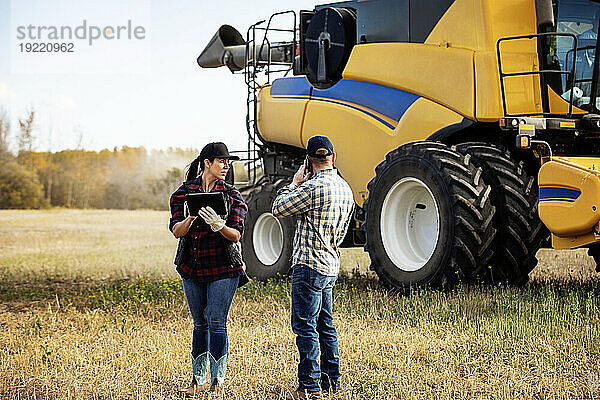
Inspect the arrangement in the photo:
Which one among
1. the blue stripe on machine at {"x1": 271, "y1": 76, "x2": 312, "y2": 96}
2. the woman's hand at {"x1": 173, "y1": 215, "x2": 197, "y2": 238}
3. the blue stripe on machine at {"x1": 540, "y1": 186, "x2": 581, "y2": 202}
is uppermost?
the blue stripe on machine at {"x1": 271, "y1": 76, "x2": 312, "y2": 96}

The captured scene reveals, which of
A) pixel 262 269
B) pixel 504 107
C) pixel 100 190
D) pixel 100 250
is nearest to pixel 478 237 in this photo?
pixel 504 107

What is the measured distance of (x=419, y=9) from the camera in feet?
30.3

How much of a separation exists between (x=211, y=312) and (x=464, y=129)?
4416mm

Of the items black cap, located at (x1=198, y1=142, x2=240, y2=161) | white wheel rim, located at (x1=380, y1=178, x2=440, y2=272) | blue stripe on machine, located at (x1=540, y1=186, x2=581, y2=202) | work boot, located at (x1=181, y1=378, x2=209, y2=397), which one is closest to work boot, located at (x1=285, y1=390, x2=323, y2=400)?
work boot, located at (x1=181, y1=378, x2=209, y2=397)

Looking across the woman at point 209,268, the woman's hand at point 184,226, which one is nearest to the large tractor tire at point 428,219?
the woman at point 209,268

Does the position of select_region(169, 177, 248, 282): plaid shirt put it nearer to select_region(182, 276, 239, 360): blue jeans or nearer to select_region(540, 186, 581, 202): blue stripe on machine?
select_region(182, 276, 239, 360): blue jeans

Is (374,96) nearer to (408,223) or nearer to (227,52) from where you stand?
(408,223)

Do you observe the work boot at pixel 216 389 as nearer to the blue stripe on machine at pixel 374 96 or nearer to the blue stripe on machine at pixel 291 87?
the blue stripe on machine at pixel 374 96

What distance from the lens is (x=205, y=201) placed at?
17.7 feet

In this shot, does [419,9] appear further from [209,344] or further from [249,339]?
[209,344]

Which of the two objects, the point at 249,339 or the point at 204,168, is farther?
the point at 249,339

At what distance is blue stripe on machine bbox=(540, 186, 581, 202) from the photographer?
7.23m

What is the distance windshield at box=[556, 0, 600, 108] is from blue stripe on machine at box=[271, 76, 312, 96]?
3.57m

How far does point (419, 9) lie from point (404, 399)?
5.34m
